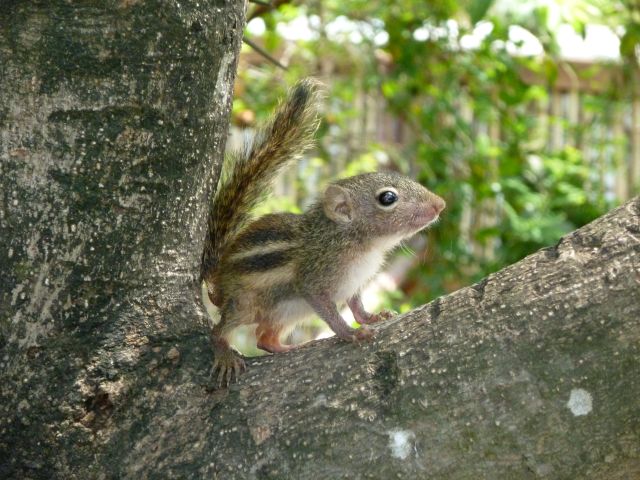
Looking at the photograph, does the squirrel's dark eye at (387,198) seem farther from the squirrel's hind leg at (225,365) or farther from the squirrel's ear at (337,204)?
the squirrel's hind leg at (225,365)

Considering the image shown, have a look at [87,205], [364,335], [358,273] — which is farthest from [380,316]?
[87,205]

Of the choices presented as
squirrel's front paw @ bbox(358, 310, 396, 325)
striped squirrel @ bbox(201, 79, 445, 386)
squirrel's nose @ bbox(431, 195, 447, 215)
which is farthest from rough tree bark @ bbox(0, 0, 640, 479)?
squirrel's nose @ bbox(431, 195, 447, 215)

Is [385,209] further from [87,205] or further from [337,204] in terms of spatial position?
[87,205]

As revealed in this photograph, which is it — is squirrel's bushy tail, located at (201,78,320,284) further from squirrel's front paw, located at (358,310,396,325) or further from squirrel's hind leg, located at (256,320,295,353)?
squirrel's front paw, located at (358,310,396,325)

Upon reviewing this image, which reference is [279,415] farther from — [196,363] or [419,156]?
[419,156]

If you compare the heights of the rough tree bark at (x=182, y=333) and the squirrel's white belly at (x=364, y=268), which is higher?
the rough tree bark at (x=182, y=333)

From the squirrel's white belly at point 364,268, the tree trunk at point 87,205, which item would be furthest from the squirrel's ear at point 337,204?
the tree trunk at point 87,205
